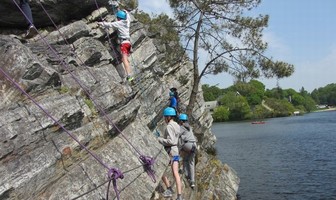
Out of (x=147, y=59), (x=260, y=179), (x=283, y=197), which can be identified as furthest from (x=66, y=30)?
(x=260, y=179)

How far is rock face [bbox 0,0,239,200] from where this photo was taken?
8.13 m

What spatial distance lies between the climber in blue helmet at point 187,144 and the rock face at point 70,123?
920mm

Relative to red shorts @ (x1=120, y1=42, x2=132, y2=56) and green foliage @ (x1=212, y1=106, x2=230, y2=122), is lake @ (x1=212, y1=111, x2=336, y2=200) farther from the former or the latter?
green foliage @ (x1=212, y1=106, x2=230, y2=122)

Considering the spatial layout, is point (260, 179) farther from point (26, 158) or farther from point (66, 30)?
point (26, 158)

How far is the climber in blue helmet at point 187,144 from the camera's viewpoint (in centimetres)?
1464

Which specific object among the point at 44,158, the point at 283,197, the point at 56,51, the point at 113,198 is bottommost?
the point at 283,197

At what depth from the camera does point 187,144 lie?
48.6 feet

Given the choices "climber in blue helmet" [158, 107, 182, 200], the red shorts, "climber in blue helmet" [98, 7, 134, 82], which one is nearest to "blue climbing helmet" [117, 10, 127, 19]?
"climber in blue helmet" [98, 7, 134, 82]

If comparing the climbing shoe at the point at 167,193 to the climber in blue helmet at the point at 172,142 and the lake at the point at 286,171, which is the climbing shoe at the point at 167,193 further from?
the lake at the point at 286,171

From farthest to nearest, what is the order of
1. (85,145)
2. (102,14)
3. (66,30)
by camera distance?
1. (102,14)
2. (66,30)
3. (85,145)

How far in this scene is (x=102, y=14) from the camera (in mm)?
16938

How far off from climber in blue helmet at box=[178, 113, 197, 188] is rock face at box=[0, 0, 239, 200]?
920 millimetres

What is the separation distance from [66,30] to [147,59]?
5.13 meters

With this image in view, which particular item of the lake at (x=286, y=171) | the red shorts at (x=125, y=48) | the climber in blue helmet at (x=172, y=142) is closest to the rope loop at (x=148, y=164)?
the climber in blue helmet at (x=172, y=142)
